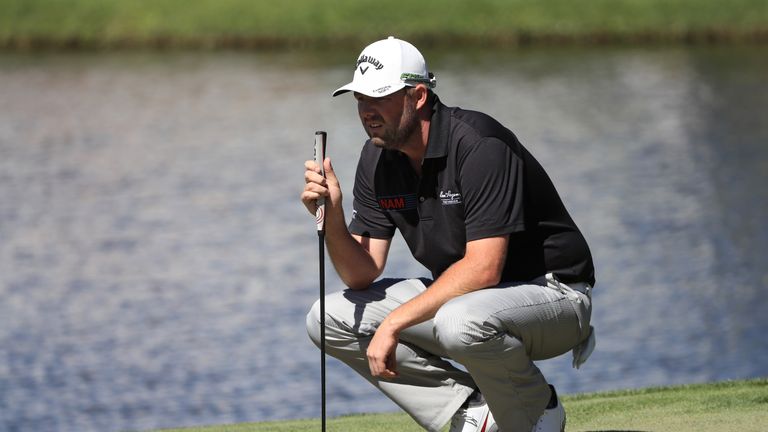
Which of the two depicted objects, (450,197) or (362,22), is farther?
(362,22)

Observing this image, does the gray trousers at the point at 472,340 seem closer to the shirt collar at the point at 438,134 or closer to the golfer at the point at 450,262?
the golfer at the point at 450,262

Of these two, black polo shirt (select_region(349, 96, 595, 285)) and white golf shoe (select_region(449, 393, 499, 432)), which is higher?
black polo shirt (select_region(349, 96, 595, 285))

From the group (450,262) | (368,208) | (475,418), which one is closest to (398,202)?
(368,208)

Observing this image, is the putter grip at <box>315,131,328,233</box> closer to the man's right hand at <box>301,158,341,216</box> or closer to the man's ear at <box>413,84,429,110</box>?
the man's right hand at <box>301,158,341,216</box>

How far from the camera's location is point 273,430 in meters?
6.67

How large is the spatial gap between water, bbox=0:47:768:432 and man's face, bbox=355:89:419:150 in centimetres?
541

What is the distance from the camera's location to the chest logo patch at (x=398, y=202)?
534 centimetres

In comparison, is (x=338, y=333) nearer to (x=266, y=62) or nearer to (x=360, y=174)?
(x=360, y=174)

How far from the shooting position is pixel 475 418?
529 centimetres

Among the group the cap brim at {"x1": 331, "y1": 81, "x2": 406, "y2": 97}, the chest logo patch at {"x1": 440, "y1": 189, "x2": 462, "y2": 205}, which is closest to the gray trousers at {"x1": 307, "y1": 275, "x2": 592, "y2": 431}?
the chest logo patch at {"x1": 440, "y1": 189, "x2": 462, "y2": 205}

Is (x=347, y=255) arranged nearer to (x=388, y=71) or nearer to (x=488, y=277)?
(x=488, y=277)

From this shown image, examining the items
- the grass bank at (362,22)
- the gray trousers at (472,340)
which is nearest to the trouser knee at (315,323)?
the gray trousers at (472,340)

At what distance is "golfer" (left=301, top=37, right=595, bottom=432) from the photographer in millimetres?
4941

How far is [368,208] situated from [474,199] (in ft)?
2.30
